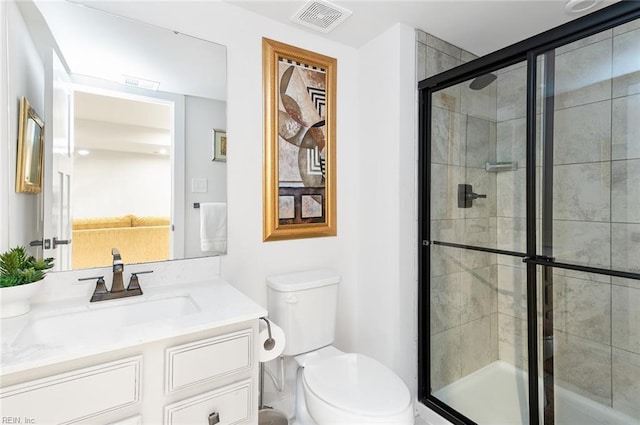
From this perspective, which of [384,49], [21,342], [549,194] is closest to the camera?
[21,342]

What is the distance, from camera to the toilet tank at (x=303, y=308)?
1.62 meters

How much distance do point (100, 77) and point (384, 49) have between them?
1448mm

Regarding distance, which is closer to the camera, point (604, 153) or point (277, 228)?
point (604, 153)

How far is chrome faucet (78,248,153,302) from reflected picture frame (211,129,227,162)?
2.01 ft

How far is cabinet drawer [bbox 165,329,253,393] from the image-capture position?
1.02 metres

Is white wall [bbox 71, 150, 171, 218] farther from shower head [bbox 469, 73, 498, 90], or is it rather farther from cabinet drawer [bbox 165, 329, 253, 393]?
shower head [bbox 469, 73, 498, 90]

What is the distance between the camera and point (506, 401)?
183cm

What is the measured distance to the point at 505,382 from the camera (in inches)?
75.3

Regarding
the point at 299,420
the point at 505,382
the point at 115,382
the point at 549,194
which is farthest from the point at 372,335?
the point at 115,382

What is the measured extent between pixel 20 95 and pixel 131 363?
106 centimetres

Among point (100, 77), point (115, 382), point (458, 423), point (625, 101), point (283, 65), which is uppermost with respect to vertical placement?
point (283, 65)

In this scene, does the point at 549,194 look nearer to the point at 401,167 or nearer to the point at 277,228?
the point at 401,167

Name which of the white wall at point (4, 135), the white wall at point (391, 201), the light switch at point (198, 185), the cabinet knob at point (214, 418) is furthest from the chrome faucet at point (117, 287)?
the white wall at point (391, 201)

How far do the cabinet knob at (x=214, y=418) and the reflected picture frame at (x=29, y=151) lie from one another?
3.44 feet
